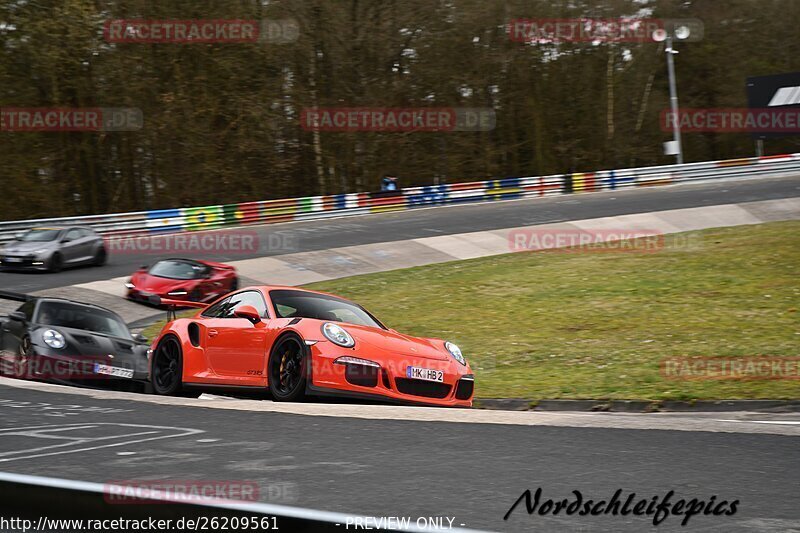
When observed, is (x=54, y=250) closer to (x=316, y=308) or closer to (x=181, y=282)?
(x=181, y=282)

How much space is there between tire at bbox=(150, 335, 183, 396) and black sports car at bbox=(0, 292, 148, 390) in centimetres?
90

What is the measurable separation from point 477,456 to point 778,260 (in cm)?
1590

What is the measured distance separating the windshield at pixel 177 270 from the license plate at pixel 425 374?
13.1 meters

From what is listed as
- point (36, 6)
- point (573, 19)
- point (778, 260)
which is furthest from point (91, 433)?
point (573, 19)

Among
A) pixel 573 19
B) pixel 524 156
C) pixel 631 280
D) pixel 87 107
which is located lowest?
pixel 631 280

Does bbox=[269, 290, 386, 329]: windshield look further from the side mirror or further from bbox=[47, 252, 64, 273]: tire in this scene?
bbox=[47, 252, 64, 273]: tire

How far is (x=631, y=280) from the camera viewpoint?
1922cm

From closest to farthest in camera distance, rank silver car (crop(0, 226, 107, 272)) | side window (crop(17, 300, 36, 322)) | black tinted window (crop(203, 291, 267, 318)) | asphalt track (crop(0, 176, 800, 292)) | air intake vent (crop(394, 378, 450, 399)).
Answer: air intake vent (crop(394, 378, 450, 399)), black tinted window (crop(203, 291, 267, 318)), side window (crop(17, 300, 36, 322)), silver car (crop(0, 226, 107, 272)), asphalt track (crop(0, 176, 800, 292))

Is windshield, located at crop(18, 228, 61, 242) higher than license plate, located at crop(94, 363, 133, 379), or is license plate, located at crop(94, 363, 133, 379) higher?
windshield, located at crop(18, 228, 61, 242)

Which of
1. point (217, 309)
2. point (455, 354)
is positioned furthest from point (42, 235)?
point (455, 354)

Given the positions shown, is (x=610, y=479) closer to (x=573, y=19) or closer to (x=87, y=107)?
(x=87, y=107)

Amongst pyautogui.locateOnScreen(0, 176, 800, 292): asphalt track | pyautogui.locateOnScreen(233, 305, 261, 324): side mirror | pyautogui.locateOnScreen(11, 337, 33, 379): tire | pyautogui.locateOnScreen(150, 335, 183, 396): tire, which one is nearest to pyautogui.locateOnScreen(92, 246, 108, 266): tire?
pyautogui.locateOnScreen(0, 176, 800, 292): asphalt track

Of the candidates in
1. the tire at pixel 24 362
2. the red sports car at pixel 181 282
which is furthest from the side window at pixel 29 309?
the red sports car at pixel 181 282

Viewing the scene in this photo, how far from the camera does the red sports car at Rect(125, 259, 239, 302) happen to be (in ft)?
68.0
